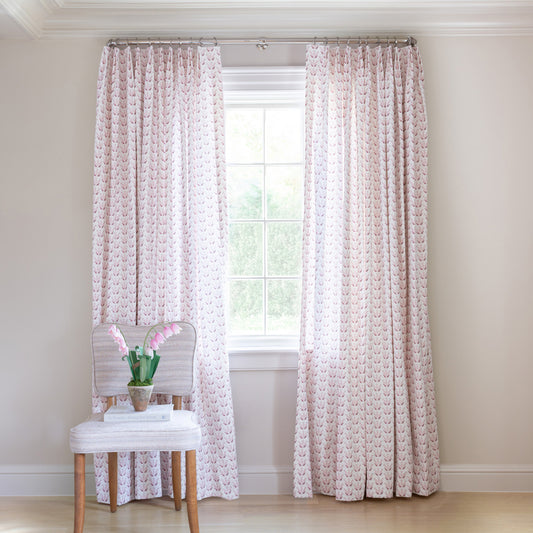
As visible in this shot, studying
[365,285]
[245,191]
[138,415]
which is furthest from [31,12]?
[365,285]

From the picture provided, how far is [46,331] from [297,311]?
4.57 feet

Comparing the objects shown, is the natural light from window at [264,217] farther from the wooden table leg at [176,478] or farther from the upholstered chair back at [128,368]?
the wooden table leg at [176,478]

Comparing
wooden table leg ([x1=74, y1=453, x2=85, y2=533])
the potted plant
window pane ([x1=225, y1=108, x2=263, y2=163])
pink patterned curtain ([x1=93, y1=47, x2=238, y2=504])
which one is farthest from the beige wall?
wooden table leg ([x1=74, y1=453, x2=85, y2=533])

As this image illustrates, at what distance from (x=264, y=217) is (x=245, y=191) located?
19 cm

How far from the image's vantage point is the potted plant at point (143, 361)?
2.61 meters

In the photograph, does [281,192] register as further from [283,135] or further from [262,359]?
[262,359]

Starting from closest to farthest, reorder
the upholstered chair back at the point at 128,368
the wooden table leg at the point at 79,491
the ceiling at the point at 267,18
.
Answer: the wooden table leg at the point at 79,491 < the upholstered chair back at the point at 128,368 < the ceiling at the point at 267,18

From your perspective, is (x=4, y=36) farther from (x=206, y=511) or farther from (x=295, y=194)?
(x=206, y=511)

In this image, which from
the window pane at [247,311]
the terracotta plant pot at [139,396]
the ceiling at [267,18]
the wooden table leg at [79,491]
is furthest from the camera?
the window pane at [247,311]

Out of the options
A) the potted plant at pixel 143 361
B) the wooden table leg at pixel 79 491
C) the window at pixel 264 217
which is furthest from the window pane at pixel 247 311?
the wooden table leg at pixel 79 491

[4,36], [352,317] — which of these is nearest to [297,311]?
[352,317]

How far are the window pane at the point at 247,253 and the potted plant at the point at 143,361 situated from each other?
676 millimetres

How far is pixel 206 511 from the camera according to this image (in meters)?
2.92

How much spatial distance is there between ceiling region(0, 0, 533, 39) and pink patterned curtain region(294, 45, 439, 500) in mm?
161
